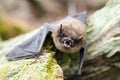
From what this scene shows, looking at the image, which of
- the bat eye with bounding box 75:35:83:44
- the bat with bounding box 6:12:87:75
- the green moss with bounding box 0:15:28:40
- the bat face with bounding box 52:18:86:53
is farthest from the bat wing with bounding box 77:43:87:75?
the green moss with bounding box 0:15:28:40

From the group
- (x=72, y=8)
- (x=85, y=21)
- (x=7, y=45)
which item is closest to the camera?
(x=85, y=21)

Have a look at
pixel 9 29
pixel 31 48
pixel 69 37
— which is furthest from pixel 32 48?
pixel 9 29

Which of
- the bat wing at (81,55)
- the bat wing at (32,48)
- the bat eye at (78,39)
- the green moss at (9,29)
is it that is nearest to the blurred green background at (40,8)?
the green moss at (9,29)

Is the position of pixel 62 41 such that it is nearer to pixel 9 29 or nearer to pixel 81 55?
pixel 81 55

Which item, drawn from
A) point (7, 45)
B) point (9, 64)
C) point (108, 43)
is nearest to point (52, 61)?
point (9, 64)

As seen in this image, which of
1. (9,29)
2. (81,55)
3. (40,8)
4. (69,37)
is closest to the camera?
(69,37)

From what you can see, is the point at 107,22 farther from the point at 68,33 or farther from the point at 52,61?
the point at 52,61
